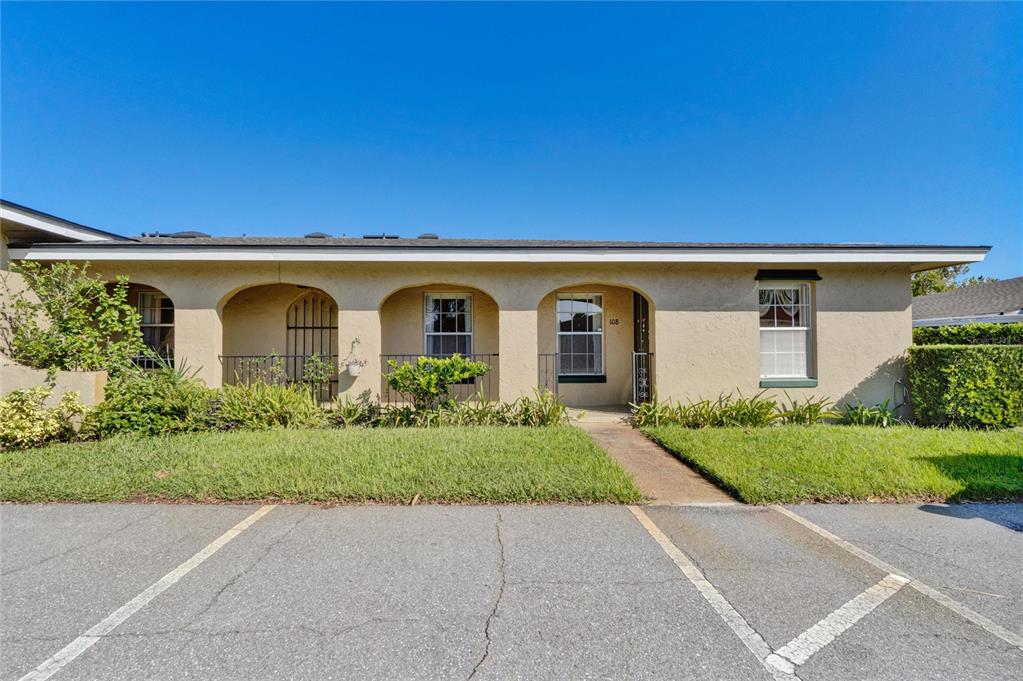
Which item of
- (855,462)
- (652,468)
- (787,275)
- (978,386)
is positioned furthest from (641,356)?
(978,386)

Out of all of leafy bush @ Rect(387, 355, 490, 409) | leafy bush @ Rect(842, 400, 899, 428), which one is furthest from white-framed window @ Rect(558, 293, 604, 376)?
leafy bush @ Rect(842, 400, 899, 428)

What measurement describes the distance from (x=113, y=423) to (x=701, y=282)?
10.4 metres

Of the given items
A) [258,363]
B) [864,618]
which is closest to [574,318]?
[258,363]

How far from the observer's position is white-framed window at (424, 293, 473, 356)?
387 inches

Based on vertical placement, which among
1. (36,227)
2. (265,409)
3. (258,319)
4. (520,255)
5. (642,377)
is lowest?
(265,409)

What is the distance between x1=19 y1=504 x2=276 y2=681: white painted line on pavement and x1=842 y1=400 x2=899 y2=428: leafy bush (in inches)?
389

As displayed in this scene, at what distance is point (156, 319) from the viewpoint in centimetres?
970

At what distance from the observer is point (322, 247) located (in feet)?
25.2

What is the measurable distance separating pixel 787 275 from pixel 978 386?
3.42 m

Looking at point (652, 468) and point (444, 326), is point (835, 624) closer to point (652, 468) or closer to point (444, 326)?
point (652, 468)

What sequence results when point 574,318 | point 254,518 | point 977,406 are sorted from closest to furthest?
point 254,518
point 977,406
point 574,318

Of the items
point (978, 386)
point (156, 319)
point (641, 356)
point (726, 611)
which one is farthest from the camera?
point (156, 319)

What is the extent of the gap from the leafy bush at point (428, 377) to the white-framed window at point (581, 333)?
3.12m

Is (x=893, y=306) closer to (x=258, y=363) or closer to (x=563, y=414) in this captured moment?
(x=563, y=414)
